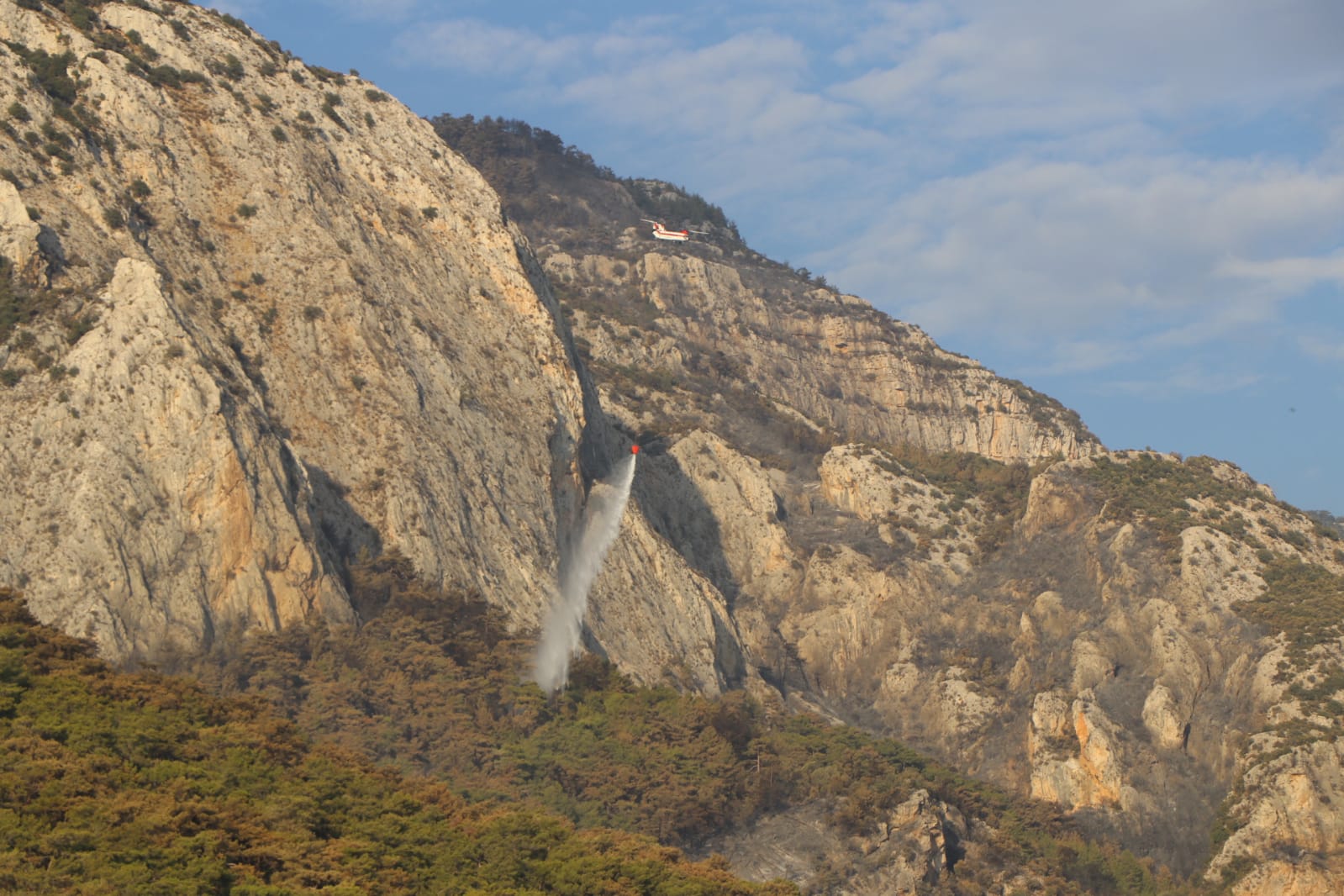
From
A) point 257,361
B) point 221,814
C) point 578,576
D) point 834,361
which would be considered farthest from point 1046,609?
point 834,361

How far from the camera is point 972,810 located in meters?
78.5

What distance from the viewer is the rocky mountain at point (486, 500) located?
6512cm

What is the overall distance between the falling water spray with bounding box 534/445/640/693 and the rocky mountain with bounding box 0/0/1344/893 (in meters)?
0.83

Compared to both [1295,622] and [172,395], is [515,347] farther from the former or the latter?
[1295,622]

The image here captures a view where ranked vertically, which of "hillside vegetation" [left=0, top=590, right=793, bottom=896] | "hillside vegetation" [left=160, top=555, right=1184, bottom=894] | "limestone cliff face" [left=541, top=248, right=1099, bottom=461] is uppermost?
"limestone cliff face" [left=541, top=248, right=1099, bottom=461]

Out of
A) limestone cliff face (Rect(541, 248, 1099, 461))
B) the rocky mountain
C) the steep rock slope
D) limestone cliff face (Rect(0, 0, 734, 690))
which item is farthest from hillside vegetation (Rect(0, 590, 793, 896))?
limestone cliff face (Rect(541, 248, 1099, 461))

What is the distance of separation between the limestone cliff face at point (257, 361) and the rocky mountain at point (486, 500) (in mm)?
142

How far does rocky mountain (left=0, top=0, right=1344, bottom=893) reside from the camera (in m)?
65.1

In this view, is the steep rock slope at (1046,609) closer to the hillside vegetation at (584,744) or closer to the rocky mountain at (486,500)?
the rocky mountain at (486,500)

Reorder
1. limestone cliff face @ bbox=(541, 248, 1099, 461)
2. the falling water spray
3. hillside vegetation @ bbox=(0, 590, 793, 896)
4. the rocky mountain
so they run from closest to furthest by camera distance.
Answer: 1. hillside vegetation @ bbox=(0, 590, 793, 896)
2. the rocky mountain
3. the falling water spray
4. limestone cliff face @ bbox=(541, 248, 1099, 461)

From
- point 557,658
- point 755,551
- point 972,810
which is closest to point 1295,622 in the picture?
point 972,810

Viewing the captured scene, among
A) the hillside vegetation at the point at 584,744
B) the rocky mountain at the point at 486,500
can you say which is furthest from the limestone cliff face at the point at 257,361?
the hillside vegetation at the point at 584,744

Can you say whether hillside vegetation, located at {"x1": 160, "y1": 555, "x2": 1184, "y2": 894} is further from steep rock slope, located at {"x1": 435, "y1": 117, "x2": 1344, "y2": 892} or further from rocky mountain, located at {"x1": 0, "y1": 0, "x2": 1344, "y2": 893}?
steep rock slope, located at {"x1": 435, "y1": 117, "x2": 1344, "y2": 892}

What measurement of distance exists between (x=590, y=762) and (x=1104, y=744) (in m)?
26.0
